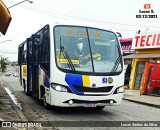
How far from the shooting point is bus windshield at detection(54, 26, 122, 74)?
10.3 metres

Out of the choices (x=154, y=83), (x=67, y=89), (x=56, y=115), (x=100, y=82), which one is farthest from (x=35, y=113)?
(x=154, y=83)

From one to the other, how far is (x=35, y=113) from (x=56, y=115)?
845mm

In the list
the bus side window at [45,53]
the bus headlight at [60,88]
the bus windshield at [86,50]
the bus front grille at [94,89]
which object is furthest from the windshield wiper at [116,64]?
the bus side window at [45,53]

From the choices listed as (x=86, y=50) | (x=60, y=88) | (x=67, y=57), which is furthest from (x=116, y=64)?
(x=60, y=88)

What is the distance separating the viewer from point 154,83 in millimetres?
21531

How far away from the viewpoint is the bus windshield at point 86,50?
1027 centimetres

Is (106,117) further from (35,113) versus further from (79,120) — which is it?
(35,113)

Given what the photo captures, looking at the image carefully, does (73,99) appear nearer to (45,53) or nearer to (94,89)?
(94,89)

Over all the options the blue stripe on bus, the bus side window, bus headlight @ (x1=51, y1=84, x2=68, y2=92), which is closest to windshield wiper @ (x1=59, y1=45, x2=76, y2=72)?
the blue stripe on bus

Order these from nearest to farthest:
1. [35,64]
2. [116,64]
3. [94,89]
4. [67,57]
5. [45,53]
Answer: [94,89] < [67,57] < [116,64] < [45,53] < [35,64]

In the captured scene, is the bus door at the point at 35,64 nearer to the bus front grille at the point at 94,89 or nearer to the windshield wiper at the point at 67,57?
the windshield wiper at the point at 67,57

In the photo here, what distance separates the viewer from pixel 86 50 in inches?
420

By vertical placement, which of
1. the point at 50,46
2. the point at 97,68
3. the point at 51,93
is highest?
the point at 50,46

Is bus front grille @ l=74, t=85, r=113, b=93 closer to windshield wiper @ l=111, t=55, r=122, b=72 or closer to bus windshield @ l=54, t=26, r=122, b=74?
bus windshield @ l=54, t=26, r=122, b=74
